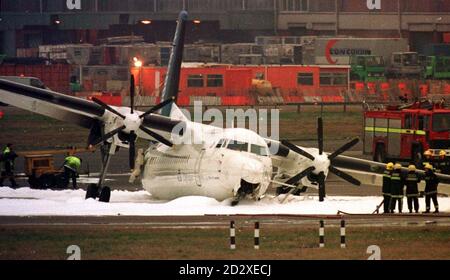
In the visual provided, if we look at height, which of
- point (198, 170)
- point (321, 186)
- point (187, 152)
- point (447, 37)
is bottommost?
point (321, 186)

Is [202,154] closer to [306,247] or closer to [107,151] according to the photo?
[107,151]

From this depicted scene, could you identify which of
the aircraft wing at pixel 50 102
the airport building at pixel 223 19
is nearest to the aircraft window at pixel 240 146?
the aircraft wing at pixel 50 102

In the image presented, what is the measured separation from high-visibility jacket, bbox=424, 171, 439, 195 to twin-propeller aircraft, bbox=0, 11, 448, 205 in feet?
10.7

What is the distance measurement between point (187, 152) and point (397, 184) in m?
7.19

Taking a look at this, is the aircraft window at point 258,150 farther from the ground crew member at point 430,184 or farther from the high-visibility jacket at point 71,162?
the high-visibility jacket at point 71,162

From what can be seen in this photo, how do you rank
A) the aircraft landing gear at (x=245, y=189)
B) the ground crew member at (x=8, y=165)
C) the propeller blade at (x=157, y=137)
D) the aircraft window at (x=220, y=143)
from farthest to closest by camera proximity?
1. the ground crew member at (x=8, y=165)
2. the propeller blade at (x=157, y=137)
3. the aircraft window at (x=220, y=143)
4. the aircraft landing gear at (x=245, y=189)

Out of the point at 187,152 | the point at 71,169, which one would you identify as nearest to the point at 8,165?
the point at 71,169

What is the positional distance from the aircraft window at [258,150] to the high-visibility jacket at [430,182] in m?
5.12

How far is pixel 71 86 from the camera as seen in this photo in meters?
97.2

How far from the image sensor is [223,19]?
4318 inches

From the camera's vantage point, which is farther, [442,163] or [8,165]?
[442,163]

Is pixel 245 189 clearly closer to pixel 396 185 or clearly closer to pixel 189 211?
pixel 189 211

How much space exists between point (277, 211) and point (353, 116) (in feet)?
145

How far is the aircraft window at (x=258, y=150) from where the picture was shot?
39.9 meters
